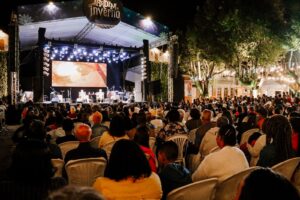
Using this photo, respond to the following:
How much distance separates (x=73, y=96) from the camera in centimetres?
2716

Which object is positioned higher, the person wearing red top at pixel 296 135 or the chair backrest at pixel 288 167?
the person wearing red top at pixel 296 135

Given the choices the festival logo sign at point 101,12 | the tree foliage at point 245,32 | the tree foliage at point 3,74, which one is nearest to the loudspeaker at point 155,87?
the festival logo sign at point 101,12

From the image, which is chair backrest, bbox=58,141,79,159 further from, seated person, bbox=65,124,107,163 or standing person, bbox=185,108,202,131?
standing person, bbox=185,108,202,131

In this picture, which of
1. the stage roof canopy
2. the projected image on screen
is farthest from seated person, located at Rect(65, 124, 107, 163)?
the projected image on screen

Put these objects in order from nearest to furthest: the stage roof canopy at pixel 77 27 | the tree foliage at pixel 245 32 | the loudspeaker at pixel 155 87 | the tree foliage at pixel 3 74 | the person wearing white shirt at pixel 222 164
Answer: the person wearing white shirt at pixel 222 164 < the stage roof canopy at pixel 77 27 < the tree foliage at pixel 3 74 < the loudspeaker at pixel 155 87 < the tree foliage at pixel 245 32

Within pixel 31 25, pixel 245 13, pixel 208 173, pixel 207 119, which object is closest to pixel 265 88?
pixel 245 13

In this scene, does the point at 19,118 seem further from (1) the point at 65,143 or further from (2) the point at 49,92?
(1) the point at 65,143

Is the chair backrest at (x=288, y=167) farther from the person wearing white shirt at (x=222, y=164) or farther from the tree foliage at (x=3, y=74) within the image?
the tree foliage at (x=3, y=74)

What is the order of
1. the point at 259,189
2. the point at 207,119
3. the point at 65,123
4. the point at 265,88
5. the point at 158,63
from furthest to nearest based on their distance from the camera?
the point at 265,88 < the point at 158,63 < the point at 207,119 < the point at 65,123 < the point at 259,189

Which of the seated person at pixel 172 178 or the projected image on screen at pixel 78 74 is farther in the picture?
the projected image on screen at pixel 78 74

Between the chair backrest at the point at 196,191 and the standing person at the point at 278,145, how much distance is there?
1.31 meters

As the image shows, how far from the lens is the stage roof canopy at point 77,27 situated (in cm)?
1834

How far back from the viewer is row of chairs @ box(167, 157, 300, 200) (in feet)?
11.4

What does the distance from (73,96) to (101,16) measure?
9966 millimetres
